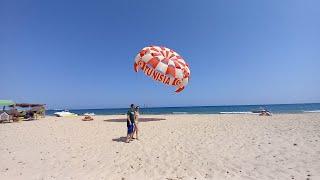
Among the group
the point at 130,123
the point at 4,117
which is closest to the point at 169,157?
the point at 130,123

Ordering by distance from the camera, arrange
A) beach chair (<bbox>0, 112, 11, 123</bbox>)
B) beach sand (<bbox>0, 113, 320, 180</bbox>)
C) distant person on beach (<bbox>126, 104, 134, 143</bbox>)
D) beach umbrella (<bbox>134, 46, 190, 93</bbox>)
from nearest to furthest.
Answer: beach sand (<bbox>0, 113, 320, 180</bbox>) → distant person on beach (<bbox>126, 104, 134, 143</bbox>) → beach umbrella (<bbox>134, 46, 190, 93</bbox>) → beach chair (<bbox>0, 112, 11, 123</bbox>)

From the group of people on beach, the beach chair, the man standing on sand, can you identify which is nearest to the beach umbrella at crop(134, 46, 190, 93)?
the group of people on beach

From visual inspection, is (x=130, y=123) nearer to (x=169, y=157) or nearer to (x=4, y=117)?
(x=169, y=157)

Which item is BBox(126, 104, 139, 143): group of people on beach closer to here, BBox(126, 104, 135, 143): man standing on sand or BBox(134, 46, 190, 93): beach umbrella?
BBox(126, 104, 135, 143): man standing on sand

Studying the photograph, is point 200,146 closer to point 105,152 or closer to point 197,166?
point 197,166

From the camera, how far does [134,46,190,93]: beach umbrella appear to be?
15539mm

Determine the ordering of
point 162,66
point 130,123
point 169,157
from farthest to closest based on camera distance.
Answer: point 162,66, point 130,123, point 169,157

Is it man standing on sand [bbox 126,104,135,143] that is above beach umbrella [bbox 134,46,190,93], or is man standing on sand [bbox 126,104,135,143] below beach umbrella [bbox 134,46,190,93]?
below

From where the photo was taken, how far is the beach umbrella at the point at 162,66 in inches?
612

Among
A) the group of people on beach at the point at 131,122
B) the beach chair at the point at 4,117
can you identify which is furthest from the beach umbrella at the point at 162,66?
the beach chair at the point at 4,117

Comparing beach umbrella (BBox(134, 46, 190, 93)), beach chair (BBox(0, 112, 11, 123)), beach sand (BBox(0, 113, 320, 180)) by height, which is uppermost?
beach umbrella (BBox(134, 46, 190, 93))

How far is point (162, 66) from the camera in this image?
15523mm

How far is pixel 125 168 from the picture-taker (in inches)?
261

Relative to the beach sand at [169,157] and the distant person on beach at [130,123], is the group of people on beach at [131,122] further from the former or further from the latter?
the beach sand at [169,157]
